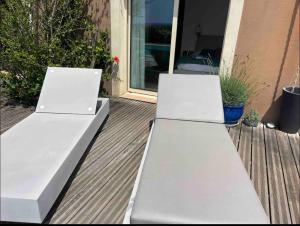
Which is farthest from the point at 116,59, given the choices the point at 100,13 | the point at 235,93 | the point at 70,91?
the point at 235,93

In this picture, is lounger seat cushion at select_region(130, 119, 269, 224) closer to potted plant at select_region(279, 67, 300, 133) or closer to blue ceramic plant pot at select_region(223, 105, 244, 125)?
blue ceramic plant pot at select_region(223, 105, 244, 125)

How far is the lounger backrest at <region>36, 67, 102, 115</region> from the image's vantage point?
10.9 feet

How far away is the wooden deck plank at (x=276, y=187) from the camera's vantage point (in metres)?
2.21

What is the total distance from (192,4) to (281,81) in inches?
227

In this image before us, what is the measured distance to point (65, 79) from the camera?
3.62m

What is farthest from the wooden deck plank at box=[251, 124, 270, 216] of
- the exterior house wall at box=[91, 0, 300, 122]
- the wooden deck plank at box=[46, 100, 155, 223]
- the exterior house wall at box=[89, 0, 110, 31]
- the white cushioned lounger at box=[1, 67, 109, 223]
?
the exterior house wall at box=[89, 0, 110, 31]

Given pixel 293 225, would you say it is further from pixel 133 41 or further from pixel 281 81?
pixel 133 41

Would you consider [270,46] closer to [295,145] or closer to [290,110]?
[290,110]

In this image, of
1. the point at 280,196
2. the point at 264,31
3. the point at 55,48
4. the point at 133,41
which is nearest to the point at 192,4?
the point at 133,41

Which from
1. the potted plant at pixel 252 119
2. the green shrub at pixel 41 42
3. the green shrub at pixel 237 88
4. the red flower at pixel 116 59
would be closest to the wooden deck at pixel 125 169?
the potted plant at pixel 252 119

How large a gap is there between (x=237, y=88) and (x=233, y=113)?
1.36 ft

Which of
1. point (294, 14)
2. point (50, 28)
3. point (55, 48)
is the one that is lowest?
point (55, 48)

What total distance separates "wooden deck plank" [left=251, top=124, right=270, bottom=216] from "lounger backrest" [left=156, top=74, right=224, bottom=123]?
2.31ft

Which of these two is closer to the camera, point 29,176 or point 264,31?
point 29,176
